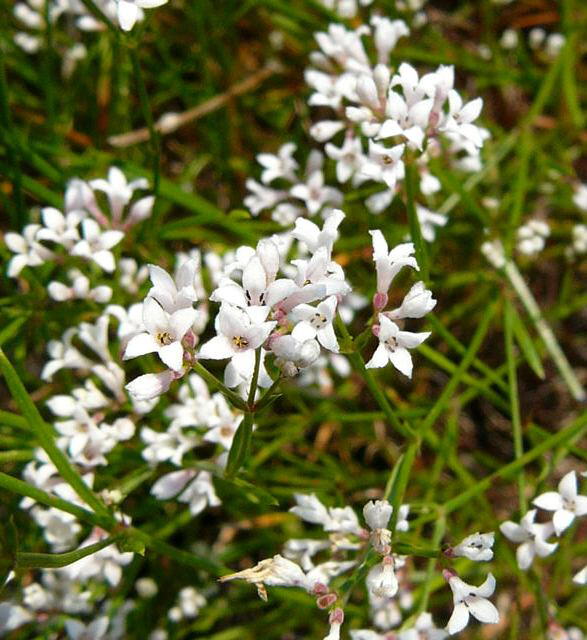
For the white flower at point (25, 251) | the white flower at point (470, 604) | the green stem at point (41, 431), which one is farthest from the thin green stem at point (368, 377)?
the white flower at point (25, 251)

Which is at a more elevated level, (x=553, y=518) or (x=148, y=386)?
(x=148, y=386)

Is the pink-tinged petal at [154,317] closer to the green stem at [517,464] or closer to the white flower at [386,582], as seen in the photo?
the white flower at [386,582]

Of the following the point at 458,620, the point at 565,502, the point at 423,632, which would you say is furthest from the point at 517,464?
the point at 458,620

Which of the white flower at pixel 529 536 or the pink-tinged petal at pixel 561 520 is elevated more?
the pink-tinged petal at pixel 561 520

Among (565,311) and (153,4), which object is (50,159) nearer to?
(153,4)

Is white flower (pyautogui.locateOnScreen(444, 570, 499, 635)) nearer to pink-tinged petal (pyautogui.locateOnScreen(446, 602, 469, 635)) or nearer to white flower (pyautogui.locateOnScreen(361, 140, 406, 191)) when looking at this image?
pink-tinged petal (pyautogui.locateOnScreen(446, 602, 469, 635))

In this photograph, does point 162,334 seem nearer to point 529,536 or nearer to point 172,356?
point 172,356
